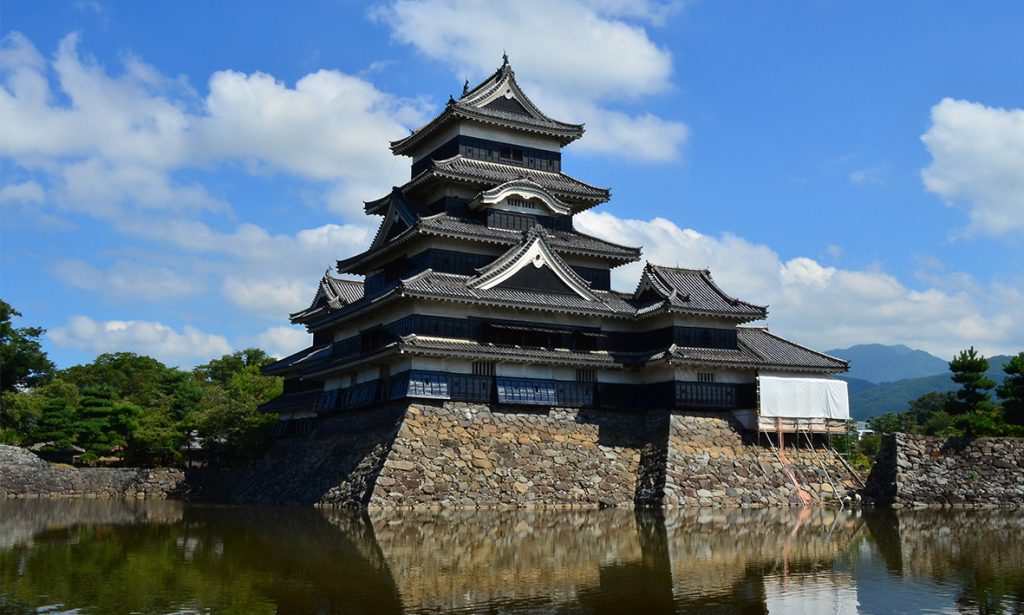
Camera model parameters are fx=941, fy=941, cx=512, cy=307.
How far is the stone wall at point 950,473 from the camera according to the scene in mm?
34094

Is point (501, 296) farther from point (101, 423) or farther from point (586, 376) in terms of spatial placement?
point (101, 423)

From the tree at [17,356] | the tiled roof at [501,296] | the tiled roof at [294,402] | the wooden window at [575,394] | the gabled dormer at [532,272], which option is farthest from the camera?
the tree at [17,356]

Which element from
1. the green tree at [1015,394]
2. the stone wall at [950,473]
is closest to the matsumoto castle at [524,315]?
the stone wall at [950,473]

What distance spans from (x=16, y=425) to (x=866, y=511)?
53396 millimetres

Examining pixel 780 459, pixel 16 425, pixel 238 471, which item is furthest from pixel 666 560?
pixel 16 425

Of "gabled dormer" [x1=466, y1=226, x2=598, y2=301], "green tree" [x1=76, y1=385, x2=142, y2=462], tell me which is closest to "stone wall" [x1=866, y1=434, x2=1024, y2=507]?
"gabled dormer" [x1=466, y1=226, x2=598, y2=301]

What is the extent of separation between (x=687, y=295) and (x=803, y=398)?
605 cm

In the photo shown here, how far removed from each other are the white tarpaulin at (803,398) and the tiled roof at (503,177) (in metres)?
11.2

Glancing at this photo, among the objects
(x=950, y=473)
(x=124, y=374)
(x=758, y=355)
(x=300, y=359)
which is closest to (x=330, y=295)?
(x=300, y=359)

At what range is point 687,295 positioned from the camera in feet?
123

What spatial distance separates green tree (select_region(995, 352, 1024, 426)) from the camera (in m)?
37.0

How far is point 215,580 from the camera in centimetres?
1611

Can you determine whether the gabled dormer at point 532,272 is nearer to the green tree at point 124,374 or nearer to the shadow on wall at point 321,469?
the shadow on wall at point 321,469

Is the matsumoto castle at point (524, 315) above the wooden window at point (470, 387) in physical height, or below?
above
